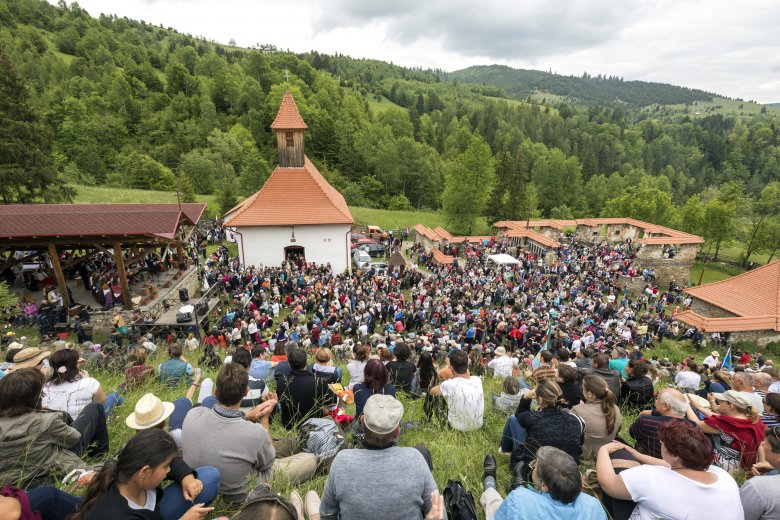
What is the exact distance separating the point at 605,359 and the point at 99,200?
129 feet

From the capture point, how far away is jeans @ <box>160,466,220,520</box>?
7.55ft

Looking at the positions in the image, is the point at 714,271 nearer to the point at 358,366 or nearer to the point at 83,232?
the point at 358,366

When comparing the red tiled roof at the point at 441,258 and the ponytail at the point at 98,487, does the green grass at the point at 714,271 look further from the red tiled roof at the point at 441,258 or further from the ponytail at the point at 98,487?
the ponytail at the point at 98,487

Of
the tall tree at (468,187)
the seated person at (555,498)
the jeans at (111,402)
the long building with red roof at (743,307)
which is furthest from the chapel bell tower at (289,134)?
the seated person at (555,498)

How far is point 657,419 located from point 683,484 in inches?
51.1

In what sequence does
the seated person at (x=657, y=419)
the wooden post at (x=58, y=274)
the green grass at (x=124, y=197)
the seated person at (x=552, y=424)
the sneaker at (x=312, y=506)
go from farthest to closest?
the green grass at (x=124, y=197) → the wooden post at (x=58, y=274) → the seated person at (x=657, y=419) → the seated person at (x=552, y=424) → the sneaker at (x=312, y=506)

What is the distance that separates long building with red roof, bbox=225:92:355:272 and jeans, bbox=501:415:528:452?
1888 centimetres

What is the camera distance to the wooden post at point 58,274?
12.5 meters

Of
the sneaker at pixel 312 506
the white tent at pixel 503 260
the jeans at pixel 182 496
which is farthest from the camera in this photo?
the white tent at pixel 503 260

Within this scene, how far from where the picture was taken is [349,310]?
603 inches

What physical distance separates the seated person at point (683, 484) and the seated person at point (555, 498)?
544mm

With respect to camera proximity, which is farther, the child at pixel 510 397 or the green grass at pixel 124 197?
the green grass at pixel 124 197

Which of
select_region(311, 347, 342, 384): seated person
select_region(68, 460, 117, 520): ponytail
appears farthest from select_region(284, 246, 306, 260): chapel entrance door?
select_region(68, 460, 117, 520): ponytail

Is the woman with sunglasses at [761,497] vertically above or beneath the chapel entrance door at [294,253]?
above
